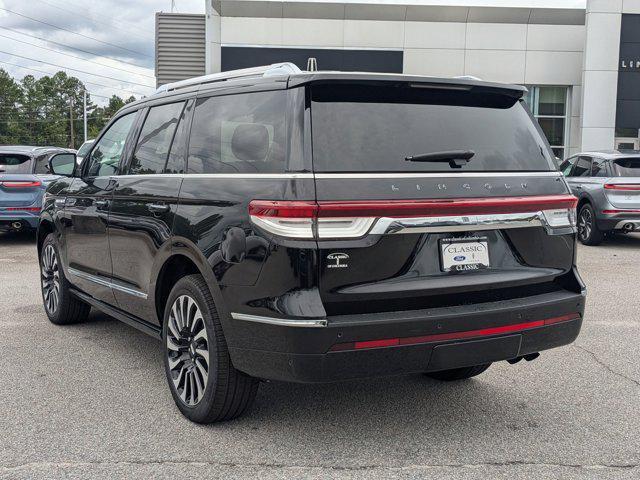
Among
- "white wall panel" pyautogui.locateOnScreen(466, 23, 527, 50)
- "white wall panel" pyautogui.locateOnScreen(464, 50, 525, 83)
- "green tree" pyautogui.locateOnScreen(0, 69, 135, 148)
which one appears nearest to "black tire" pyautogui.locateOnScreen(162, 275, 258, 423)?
"white wall panel" pyautogui.locateOnScreen(464, 50, 525, 83)

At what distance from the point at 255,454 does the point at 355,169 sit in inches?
58.3

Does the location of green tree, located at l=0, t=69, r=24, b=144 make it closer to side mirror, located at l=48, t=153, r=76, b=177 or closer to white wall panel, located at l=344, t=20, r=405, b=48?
white wall panel, located at l=344, t=20, r=405, b=48

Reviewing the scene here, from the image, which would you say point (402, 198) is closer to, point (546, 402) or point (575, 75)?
point (546, 402)

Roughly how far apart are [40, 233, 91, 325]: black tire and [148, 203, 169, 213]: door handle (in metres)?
2.11

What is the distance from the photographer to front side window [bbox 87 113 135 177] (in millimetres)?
5102

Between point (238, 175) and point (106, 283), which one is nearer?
point (238, 175)

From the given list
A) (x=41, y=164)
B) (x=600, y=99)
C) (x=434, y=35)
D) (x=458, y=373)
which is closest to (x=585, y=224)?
(x=458, y=373)

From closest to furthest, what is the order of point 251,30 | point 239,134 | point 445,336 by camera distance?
1. point 445,336
2. point 239,134
3. point 251,30

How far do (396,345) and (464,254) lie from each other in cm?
57

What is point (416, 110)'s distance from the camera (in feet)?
11.8

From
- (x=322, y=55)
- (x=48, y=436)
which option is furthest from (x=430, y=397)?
(x=322, y=55)

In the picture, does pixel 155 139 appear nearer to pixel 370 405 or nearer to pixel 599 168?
pixel 370 405

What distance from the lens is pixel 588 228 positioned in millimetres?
12562

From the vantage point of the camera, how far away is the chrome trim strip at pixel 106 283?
15.0 feet
